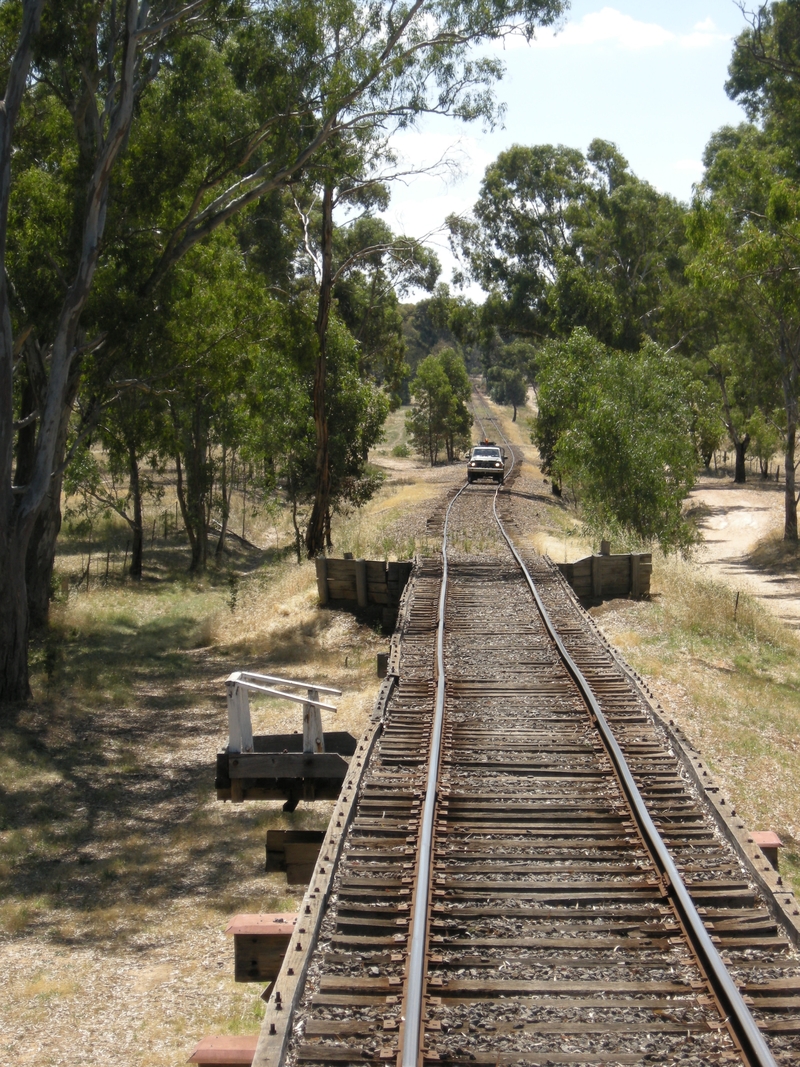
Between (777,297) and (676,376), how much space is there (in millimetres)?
8114

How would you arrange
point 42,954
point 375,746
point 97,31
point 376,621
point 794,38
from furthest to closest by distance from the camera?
1. point 794,38
2. point 376,621
3. point 97,31
4. point 375,746
5. point 42,954

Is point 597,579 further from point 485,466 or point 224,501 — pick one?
point 485,466

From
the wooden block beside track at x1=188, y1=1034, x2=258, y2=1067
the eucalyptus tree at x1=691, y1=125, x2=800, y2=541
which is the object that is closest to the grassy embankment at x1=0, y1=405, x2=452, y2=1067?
the wooden block beside track at x1=188, y1=1034, x2=258, y2=1067

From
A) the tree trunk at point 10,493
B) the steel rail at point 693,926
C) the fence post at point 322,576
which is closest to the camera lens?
the steel rail at point 693,926

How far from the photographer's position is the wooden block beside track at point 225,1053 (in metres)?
5.39

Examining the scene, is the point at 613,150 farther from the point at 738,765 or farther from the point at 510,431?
the point at 510,431

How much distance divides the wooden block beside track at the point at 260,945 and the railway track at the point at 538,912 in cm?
34

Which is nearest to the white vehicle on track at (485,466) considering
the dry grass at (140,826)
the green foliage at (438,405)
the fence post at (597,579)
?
the dry grass at (140,826)

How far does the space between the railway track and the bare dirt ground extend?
55.3 ft

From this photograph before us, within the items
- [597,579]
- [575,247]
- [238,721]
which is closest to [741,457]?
[575,247]

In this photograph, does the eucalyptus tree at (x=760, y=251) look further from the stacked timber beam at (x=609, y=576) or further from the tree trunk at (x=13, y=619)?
the tree trunk at (x=13, y=619)

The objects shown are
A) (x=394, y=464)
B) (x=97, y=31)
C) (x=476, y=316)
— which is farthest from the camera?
(x=394, y=464)

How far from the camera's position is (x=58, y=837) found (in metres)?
11.5

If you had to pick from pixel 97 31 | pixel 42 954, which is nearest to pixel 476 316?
pixel 97 31
